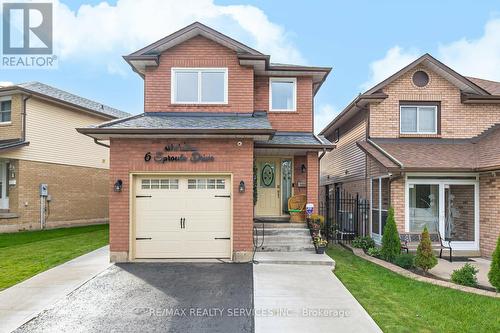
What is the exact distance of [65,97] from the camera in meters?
19.7

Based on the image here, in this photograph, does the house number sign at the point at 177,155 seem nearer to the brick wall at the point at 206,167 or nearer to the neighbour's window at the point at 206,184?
the brick wall at the point at 206,167

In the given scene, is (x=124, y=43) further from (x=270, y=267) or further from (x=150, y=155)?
(x=270, y=267)

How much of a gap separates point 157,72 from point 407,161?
8.79m

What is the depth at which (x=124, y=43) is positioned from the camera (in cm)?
1778

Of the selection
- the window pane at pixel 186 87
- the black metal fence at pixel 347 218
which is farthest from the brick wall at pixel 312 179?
the window pane at pixel 186 87

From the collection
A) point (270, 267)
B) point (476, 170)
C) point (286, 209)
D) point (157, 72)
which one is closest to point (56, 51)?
point (157, 72)

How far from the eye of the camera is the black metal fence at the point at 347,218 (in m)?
13.7

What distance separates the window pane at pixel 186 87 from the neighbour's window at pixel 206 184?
3045 millimetres

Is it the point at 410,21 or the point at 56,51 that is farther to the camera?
the point at 410,21

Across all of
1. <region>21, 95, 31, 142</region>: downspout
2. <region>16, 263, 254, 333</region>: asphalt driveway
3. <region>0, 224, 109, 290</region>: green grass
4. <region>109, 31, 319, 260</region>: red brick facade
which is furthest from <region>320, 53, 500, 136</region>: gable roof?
<region>21, 95, 31, 142</region>: downspout

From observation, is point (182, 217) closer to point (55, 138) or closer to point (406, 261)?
point (406, 261)

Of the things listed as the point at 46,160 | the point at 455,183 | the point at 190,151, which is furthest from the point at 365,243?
the point at 46,160

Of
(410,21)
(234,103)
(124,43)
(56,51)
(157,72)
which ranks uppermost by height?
(410,21)

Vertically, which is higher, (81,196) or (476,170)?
(476,170)
